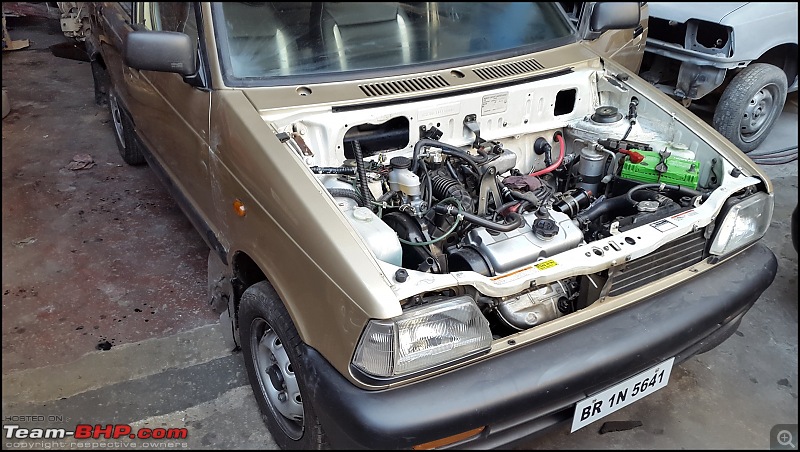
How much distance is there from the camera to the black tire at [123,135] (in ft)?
14.9

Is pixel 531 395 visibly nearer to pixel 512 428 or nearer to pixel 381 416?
pixel 512 428

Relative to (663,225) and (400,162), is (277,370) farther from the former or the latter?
(663,225)

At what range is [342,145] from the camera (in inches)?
98.1

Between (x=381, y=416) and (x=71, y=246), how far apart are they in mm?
2915

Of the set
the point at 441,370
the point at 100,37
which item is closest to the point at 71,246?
the point at 100,37

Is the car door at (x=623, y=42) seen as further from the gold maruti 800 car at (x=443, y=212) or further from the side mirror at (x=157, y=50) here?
the side mirror at (x=157, y=50)

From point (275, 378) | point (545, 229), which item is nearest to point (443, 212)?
point (545, 229)

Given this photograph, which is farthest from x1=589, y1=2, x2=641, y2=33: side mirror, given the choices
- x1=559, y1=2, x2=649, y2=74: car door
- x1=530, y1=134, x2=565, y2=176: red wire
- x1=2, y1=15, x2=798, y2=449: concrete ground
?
x1=2, y1=15, x2=798, y2=449: concrete ground

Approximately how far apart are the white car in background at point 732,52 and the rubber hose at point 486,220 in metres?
3.52

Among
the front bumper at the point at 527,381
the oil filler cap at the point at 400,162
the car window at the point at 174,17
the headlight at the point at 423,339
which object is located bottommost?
the front bumper at the point at 527,381

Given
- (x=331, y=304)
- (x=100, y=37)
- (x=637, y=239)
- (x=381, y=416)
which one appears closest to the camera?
(x=381, y=416)

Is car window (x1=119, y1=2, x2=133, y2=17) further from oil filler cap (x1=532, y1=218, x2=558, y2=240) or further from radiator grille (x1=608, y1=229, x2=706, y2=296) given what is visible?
radiator grille (x1=608, y1=229, x2=706, y2=296)

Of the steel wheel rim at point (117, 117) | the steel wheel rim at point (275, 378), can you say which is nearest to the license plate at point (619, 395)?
the steel wheel rim at point (275, 378)

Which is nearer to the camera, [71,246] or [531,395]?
[531,395]
